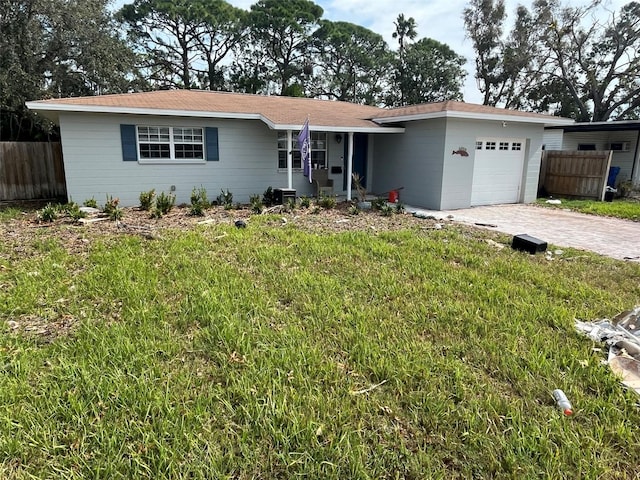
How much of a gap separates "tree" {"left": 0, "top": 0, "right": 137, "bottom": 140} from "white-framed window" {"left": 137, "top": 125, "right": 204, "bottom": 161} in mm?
7524

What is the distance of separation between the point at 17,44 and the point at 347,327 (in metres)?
17.1

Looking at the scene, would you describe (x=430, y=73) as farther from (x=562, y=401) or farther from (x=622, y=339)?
(x=562, y=401)

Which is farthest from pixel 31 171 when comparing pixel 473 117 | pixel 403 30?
pixel 403 30

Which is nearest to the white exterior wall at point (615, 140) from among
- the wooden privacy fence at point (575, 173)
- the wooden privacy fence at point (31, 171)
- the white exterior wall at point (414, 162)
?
the wooden privacy fence at point (575, 173)

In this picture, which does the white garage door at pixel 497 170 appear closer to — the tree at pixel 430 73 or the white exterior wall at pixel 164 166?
the white exterior wall at pixel 164 166

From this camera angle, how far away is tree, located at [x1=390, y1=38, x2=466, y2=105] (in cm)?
3091

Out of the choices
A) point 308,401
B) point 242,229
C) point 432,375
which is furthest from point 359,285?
point 242,229

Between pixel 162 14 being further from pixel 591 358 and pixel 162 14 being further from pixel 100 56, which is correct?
pixel 591 358

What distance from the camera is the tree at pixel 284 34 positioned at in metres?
27.4

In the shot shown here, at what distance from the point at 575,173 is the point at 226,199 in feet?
40.3

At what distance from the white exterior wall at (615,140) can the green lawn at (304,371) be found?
14.8 metres

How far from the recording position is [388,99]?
32938 mm

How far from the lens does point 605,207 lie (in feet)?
38.9

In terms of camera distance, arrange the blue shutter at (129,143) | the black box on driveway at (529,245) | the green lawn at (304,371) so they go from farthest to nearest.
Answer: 1. the blue shutter at (129,143)
2. the black box on driveway at (529,245)
3. the green lawn at (304,371)
